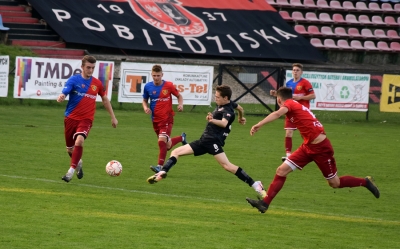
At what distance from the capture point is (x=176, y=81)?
27344 mm

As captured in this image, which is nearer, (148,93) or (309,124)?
(309,124)

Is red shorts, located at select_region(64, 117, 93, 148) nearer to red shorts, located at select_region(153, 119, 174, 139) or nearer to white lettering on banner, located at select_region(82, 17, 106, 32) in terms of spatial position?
red shorts, located at select_region(153, 119, 174, 139)

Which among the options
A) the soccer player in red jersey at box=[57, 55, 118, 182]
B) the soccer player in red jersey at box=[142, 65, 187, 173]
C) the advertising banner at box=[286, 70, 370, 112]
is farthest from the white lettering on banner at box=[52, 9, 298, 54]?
the soccer player in red jersey at box=[57, 55, 118, 182]

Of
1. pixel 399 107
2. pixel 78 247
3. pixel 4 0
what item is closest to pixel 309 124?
pixel 78 247

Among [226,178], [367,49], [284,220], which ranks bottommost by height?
[367,49]

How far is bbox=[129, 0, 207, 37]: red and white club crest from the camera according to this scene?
36031mm

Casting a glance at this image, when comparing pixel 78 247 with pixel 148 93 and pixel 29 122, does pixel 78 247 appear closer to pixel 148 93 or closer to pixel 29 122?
pixel 148 93

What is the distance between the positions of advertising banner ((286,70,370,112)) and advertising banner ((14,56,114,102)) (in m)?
8.00

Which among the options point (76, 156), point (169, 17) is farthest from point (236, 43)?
point (76, 156)

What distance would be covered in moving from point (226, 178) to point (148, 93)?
2.25m

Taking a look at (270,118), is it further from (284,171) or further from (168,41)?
(168,41)

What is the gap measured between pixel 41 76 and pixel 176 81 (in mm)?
4584

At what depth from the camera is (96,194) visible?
1215cm

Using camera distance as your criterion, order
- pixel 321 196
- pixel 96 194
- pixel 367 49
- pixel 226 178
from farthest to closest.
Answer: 1. pixel 367 49
2. pixel 226 178
3. pixel 321 196
4. pixel 96 194
